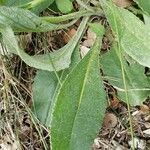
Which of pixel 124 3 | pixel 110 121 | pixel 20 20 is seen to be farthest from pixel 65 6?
pixel 110 121

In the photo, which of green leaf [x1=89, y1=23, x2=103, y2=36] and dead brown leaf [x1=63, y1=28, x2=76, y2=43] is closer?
green leaf [x1=89, y1=23, x2=103, y2=36]

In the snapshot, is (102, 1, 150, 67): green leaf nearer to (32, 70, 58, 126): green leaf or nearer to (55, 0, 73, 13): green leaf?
(55, 0, 73, 13): green leaf

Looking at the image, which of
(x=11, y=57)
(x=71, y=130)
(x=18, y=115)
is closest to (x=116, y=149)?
(x=71, y=130)

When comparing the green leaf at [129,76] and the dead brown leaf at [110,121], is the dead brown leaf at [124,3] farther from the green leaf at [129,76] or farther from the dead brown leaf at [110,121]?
the dead brown leaf at [110,121]

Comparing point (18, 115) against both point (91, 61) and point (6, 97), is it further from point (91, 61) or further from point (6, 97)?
point (91, 61)

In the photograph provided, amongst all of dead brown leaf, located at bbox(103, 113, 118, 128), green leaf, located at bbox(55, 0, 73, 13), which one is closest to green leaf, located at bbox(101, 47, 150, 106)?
dead brown leaf, located at bbox(103, 113, 118, 128)

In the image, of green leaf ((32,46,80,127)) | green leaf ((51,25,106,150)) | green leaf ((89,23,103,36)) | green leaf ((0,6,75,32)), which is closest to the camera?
green leaf ((0,6,75,32))

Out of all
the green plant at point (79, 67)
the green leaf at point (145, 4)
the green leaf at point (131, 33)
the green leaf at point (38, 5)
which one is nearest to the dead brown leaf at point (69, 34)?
the green plant at point (79, 67)

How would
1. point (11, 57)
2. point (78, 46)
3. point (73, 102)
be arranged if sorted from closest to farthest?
1. point (73, 102)
2. point (78, 46)
3. point (11, 57)
